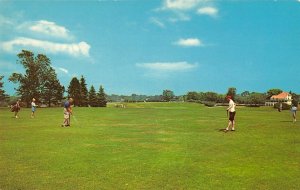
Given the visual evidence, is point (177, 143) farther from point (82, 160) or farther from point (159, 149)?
point (82, 160)

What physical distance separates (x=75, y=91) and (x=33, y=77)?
18.4 metres

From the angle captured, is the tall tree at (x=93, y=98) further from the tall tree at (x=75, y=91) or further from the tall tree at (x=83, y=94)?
the tall tree at (x=75, y=91)

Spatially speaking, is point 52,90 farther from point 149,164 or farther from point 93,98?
point 149,164

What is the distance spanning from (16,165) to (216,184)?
22.8 feet

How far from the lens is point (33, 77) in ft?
299

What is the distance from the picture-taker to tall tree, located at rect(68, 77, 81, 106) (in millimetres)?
107669

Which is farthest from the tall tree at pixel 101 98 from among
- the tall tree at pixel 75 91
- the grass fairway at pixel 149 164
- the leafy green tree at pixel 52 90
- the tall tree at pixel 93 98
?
the grass fairway at pixel 149 164

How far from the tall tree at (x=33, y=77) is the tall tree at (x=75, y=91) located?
46.1 feet

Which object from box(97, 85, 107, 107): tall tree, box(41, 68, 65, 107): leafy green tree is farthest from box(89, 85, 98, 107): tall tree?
box(41, 68, 65, 107): leafy green tree

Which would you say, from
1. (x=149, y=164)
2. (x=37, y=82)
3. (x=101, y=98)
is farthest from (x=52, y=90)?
(x=149, y=164)

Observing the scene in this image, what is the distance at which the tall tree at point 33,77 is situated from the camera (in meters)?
90.0

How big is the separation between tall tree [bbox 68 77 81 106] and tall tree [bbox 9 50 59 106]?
14045 mm

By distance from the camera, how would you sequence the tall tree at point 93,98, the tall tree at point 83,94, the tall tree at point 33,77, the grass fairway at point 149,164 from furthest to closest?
the tall tree at point 93,98 < the tall tree at point 83,94 < the tall tree at point 33,77 < the grass fairway at point 149,164

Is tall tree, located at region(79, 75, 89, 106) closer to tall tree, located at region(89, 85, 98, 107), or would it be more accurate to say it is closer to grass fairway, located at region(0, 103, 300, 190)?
tall tree, located at region(89, 85, 98, 107)
